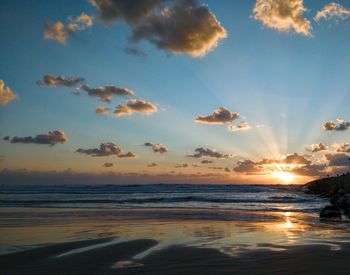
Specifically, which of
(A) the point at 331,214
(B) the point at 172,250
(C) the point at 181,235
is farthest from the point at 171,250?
(A) the point at 331,214

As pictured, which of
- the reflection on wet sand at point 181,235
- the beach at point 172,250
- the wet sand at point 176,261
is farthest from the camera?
the reflection on wet sand at point 181,235

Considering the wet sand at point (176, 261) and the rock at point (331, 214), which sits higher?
the rock at point (331, 214)

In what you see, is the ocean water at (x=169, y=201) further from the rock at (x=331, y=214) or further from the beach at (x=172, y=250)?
the beach at (x=172, y=250)

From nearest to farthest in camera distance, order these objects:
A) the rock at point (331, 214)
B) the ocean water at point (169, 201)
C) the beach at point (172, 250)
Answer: the beach at point (172, 250)
the rock at point (331, 214)
the ocean water at point (169, 201)

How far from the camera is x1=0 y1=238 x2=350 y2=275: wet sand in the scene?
28.0ft

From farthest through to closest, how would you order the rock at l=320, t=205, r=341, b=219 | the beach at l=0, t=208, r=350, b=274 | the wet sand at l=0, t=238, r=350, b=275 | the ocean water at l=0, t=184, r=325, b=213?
the ocean water at l=0, t=184, r=325, b=213
the rock at l=320, t=205, r=341, b=219
the beach at l=0, t=208, r=350, b=274
the wet sand at l=0, t=238, r=350, b=275

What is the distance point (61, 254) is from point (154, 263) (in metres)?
2.89

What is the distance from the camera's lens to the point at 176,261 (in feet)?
31.2

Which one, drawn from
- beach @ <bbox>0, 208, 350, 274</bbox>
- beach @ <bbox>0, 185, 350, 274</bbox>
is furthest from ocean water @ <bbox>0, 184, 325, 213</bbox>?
beach @ <bbox>0, 185, 350, 274</bbox>

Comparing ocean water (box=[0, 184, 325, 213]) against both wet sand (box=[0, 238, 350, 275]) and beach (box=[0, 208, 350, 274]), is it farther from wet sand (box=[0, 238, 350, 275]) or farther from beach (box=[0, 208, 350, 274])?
wet sand (box=[0, 238, 350, 275])

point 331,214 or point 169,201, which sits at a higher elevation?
point 331,214

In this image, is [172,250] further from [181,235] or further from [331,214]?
[331,214]

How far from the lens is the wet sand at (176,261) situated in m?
8.52

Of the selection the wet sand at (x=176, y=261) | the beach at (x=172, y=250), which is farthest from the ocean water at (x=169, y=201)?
the wet sand at (x=176, y=261)
